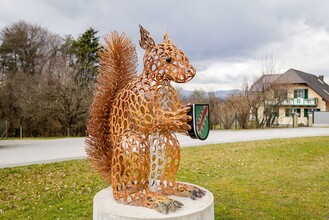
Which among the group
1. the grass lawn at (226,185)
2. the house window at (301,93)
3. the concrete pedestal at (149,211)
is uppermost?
the house window at (301,93)

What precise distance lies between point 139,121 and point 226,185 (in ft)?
15.6

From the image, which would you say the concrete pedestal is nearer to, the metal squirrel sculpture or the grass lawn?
the metal squirrel sculpture

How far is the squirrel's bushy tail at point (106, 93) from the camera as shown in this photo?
472 cm

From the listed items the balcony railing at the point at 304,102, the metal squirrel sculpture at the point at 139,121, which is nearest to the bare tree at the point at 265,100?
the balcony railing at the point at 304,102

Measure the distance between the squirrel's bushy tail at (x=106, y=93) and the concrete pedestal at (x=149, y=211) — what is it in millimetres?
639

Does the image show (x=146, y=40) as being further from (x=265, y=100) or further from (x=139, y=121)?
(x=265, y=100)

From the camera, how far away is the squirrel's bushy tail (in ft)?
15.5

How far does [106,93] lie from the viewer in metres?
4.72

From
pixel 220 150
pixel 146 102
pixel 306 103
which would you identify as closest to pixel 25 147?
pixel 220 150

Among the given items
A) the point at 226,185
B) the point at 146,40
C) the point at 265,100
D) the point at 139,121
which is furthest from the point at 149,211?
the point at 265,100

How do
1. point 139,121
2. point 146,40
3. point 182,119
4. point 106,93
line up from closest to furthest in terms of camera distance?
point 182,119 → point 139,121 → point 146,40 → point 106,93

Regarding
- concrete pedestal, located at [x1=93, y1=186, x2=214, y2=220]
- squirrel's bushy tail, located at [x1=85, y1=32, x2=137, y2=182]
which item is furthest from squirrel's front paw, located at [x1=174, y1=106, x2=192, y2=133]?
squirrel's bushy tail, located at [x1=85, y1=32, x2=137, y2=182]

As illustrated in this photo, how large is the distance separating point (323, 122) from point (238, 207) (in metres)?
24.7

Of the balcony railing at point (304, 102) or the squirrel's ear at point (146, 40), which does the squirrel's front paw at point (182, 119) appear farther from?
the balcony railing at point (304, 102)
